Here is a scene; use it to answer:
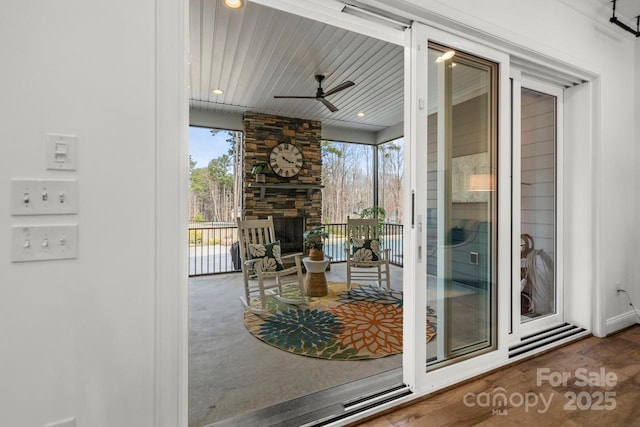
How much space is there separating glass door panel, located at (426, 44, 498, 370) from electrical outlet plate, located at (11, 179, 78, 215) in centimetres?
178

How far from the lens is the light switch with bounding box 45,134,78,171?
41.3 inches

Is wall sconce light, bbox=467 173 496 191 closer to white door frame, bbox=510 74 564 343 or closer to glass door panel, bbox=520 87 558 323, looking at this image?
white door frame, bbox=510 74 564 343

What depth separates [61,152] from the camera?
1063 mm

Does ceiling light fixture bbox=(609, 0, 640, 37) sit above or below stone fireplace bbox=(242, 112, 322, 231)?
above

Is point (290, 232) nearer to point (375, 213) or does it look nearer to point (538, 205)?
point (375, 213)

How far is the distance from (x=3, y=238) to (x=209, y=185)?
4758 mm

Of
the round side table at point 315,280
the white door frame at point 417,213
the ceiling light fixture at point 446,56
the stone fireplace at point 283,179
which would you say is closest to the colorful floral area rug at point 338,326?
the round side table at point 315,280

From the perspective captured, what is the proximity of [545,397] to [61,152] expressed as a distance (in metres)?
2.77

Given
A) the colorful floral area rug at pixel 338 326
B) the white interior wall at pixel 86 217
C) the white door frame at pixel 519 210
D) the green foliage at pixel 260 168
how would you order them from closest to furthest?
the white interior wall at pixel 86 217 < the white door frame at pixel 519 210 < the colorful floral area rug at pixel 338 326 < the green foliage at pixel 260 168

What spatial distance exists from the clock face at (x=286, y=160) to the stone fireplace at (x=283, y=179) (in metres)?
0.08

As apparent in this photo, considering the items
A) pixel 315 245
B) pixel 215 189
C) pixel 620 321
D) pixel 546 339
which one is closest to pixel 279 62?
pixel 315 245

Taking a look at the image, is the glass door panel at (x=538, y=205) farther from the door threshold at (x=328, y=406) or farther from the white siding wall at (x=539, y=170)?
the door threshold at (x=328, y=406)

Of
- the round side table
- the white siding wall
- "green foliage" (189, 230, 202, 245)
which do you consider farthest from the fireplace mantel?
the white siding wall

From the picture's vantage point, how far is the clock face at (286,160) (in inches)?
223
